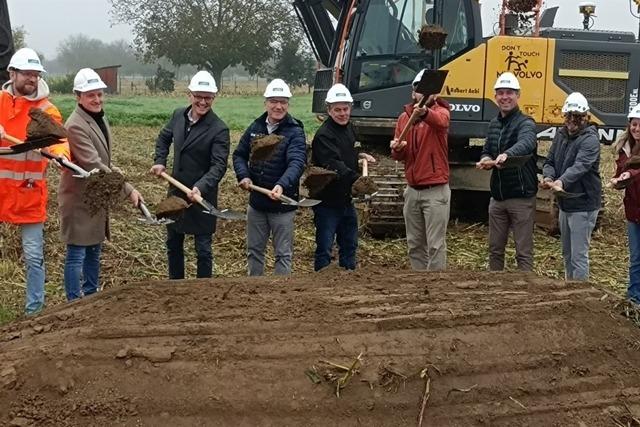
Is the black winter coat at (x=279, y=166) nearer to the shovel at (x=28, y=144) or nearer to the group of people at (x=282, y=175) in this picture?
the group of people at (x=282, y=175)

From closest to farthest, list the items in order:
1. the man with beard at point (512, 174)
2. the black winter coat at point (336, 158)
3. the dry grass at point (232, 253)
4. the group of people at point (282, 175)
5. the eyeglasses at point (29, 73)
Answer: the eyeglasses at point (29, 73) < the group of people at point (282, 175) < the black winter coat at point (336, 158) < the man with beard at point (512, 174) < the dry grass at point (232, 253)

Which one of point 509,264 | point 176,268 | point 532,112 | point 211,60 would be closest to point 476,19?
point 532,112

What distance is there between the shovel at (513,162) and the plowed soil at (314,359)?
1814mm

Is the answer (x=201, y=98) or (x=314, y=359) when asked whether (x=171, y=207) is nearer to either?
(x=201, y=98)

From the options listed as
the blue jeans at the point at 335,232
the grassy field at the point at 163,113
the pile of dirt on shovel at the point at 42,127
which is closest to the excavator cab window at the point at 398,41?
the blue jeans at the point at 335,232

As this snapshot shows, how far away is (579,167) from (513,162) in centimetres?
53

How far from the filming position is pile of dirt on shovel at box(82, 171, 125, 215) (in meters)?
5.25

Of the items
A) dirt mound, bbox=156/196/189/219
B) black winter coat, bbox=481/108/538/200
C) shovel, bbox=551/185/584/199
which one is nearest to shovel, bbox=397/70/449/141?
black winter coat, bbox=481/108/538/200

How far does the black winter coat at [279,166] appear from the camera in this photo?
19.4 ft

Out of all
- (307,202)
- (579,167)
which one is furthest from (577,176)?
(307,202)

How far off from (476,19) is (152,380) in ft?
21.2

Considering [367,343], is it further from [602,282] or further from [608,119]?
[608,119]

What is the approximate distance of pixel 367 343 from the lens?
3.92 meters

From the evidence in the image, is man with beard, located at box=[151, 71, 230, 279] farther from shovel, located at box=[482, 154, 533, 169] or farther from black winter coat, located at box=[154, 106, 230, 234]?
shovel, located at box=[482, 154, 533, 169]
